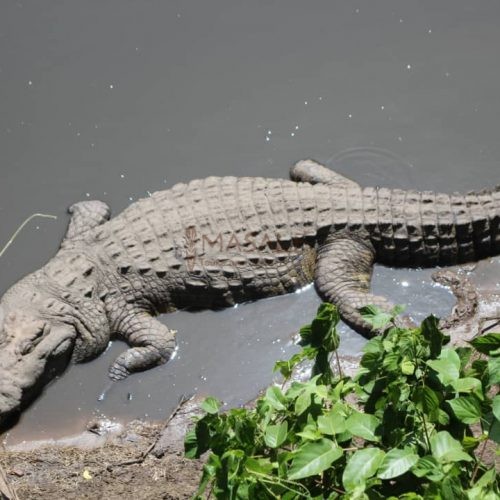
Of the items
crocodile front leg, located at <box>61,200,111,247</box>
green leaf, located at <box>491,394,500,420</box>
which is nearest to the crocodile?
crocodile front leg, located at <box>61,200,111,247</box>

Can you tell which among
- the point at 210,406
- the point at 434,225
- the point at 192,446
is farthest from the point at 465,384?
the point at 434,225

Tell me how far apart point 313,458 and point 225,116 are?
4704 mm

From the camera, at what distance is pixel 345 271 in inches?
246

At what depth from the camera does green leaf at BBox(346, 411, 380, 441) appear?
3258mm

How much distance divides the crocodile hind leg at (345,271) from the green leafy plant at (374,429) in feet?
8.66

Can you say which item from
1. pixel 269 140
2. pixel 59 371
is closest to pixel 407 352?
pixel 59 371

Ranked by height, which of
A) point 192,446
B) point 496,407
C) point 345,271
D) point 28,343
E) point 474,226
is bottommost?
point 28,343

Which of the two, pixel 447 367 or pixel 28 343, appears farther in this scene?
pixel 28 343

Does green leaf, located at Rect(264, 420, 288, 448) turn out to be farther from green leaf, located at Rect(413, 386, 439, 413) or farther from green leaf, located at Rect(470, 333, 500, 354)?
green leaf, located at Rect(470, 333, 500, 354)

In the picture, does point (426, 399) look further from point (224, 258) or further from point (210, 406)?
point (224, 258)

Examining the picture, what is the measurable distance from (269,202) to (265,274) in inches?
21.4

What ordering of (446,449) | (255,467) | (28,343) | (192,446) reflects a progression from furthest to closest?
(28,343) → (192,446) → (255,467) → (446,449)

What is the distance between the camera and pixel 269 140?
7.19m

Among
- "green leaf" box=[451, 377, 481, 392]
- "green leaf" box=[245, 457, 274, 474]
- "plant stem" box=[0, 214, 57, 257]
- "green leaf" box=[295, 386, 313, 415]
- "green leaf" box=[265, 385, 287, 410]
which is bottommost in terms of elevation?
"plant stem" box=[0, 214, 57, 257]
